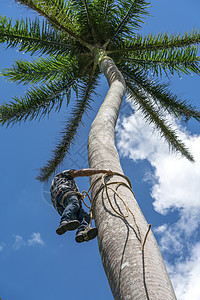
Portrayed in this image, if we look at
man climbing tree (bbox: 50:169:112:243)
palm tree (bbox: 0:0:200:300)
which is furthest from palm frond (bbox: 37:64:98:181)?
man climbing tree (bbox: 50:169:112:243)

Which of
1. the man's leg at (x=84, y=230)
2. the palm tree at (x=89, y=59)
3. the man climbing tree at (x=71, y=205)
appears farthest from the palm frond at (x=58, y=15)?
the man's leg at (x=84, y=230)

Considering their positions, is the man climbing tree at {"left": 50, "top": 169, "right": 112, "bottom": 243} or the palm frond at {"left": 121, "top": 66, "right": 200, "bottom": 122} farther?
the palm frond at {"left": 121, "top": 66, "right": 200, "bottom": 122}

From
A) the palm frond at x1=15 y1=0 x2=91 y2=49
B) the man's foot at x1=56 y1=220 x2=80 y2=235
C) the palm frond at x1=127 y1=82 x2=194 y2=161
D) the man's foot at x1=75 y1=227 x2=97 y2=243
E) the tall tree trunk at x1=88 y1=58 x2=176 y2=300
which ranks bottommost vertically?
the tall tree trunk at x1=88 y1=58 x2=176 y2=300

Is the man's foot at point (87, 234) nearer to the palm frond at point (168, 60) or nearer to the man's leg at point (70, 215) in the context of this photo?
the man's leg at point (70, 215)

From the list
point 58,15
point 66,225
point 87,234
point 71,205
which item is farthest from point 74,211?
point 58,15

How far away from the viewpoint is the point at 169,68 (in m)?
8.06

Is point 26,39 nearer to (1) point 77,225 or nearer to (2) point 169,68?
(2) point 169,68

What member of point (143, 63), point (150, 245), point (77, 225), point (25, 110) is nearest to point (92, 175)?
point (77, 225)

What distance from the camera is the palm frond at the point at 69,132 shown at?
8672 mm

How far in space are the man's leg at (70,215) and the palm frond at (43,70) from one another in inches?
216

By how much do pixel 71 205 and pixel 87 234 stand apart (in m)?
0.51

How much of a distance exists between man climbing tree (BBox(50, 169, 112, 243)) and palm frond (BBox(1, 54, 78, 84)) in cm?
512

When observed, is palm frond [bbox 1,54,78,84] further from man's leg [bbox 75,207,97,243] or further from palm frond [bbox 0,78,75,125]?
man's leg [bbox 75,207,97,243]

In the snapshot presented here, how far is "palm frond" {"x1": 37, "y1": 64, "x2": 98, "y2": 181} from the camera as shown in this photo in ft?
28.5
